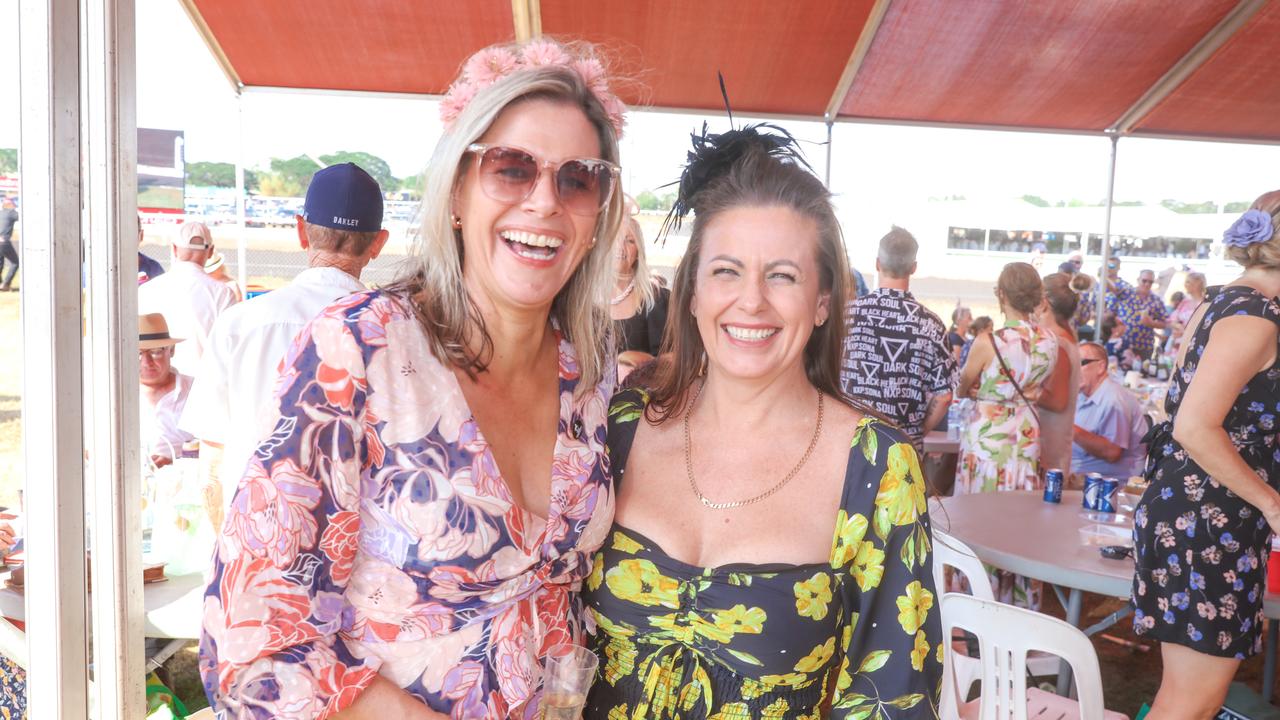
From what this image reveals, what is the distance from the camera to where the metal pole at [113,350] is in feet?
6.15

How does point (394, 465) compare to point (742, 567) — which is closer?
point (394, 465)

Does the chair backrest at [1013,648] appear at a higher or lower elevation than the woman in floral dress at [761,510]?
lower

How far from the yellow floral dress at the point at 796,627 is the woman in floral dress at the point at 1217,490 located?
5.09 feet

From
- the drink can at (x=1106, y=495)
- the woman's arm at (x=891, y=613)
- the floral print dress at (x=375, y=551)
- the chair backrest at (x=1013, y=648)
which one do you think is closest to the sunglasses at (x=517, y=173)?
the floral print dress at (x=375, y=551)

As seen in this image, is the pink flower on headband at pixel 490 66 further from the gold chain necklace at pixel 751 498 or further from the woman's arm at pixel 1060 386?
the woman's arm at pixel 1060 386

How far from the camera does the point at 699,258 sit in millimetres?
1893

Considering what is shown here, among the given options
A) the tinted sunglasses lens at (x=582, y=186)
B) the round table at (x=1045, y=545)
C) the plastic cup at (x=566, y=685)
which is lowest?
the round table at (x=1045, y=545)

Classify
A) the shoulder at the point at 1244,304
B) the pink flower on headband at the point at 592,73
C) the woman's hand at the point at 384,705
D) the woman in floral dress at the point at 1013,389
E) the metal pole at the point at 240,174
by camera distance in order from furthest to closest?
the metal pole at the point at 240,174 < the woman in floral dress at the point at 1013,389 < the shoulder at the point at 1244,304 < the pink flower on headband at the point at 592,73 < the woman's hand at the point at 384,705

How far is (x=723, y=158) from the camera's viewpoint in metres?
1.91

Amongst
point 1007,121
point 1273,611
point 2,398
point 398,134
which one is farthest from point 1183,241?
point 2,398

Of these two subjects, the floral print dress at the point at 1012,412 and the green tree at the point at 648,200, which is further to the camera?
the floral print dress at the point at 1012,412

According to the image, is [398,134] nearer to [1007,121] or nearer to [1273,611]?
[1007,121]

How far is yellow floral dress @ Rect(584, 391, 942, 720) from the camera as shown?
159 cm

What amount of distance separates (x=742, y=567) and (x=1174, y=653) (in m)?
2.05
